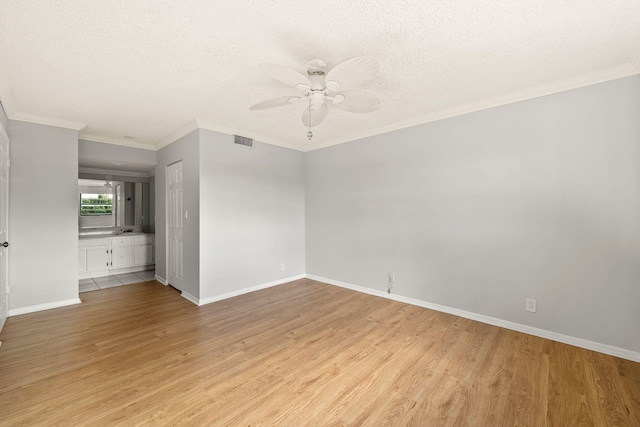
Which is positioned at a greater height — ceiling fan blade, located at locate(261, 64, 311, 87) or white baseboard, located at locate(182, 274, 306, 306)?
ceiling fan blade, located at locate(261, 64, 311, 87)

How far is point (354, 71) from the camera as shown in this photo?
1.79 meters

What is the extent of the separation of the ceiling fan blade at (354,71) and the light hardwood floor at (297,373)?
89.3 inches

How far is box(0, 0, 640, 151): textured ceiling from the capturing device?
1633 millimetres

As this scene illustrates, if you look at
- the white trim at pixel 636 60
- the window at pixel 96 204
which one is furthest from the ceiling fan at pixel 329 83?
the window at pixel 96 204

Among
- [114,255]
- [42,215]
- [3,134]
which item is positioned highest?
[3,134]

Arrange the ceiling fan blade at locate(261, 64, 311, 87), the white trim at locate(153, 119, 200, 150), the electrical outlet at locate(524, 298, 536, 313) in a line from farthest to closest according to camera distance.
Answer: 1. the white trim at locate(153, 119, 200, 150)
2. the electrical outlet at locate(524, 298, 536, 313)
3. the ceiling fan blade at locate(261, 64, 311, 87)

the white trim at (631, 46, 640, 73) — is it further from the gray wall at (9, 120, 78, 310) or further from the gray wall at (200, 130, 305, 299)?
the gray wall at (9, 120, 78, 310)

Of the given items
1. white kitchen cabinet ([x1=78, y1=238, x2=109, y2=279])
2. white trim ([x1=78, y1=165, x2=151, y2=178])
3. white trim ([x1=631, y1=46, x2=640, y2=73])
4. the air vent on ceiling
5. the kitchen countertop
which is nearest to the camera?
white trim ([x1=631, y1=46, x2=640, y2=73])

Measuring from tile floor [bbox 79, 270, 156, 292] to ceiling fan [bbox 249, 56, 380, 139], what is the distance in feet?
14.7

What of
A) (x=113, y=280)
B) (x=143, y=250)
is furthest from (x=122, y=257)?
(x=113, y=280)

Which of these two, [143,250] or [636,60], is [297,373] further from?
[143,250]

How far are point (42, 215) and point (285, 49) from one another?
3915mm

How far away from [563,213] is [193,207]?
4.42 meters

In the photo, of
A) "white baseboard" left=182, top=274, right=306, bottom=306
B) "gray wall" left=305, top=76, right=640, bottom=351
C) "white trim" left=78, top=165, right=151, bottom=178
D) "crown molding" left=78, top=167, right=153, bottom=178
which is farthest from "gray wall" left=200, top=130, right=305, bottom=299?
"crown molding" left=78, top=167, right=153, bottom=178
